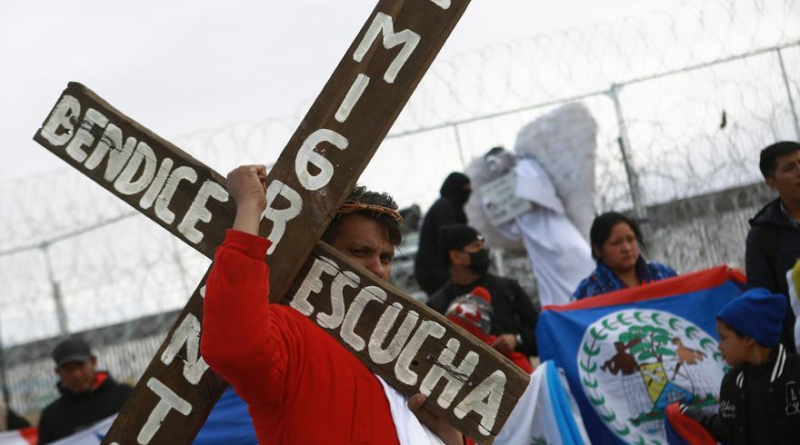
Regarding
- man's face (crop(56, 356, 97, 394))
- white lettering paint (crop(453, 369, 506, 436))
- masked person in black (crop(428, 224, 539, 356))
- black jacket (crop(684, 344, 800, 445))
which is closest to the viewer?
white lettering paint (crop(453, 369, 506, 436))

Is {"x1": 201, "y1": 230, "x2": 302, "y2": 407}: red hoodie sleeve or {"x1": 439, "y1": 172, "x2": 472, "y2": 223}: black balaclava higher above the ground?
{"x1": 439, "y1": 172, "x2": 472, "y2": 223}: black balaclava

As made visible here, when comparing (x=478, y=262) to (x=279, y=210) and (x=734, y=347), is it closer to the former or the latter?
(x=734, y=347)

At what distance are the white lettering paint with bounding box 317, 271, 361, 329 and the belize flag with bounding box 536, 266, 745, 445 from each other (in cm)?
273

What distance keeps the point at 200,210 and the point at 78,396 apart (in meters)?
4.28

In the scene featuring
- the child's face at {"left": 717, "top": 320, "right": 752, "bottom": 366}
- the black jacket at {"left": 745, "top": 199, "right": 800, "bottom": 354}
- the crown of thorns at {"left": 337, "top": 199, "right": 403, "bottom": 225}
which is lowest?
the crown of thorns at {"left": 337, "top": 199, "right": 403, "bottom": 225}

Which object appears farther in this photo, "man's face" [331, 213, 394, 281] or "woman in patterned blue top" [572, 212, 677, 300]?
"woman in patterned blue top" [572, 212, 677, 300]

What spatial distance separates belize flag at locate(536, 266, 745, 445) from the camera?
4.93 meters

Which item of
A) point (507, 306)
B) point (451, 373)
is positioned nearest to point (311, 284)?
point (451, 373)

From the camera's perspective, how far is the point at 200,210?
102 inches

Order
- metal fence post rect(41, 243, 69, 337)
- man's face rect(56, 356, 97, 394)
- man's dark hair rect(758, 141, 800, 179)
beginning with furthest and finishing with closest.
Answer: metal fence post rect(41, 243, 69, 337) < man's face rect(56, 356, 97, 394) < man's dark hair rect(758, 141, 800, 179)

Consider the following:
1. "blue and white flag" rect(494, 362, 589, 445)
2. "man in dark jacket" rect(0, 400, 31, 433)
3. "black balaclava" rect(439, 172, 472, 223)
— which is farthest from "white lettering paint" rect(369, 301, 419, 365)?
"black balaclava" rect(439, 172, 472, 223)

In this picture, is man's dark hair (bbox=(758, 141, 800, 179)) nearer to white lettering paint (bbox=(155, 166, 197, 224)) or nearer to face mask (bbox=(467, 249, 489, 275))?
face mask (bbox=(467, 249, 489, 275))

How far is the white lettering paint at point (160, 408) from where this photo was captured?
2.53 m

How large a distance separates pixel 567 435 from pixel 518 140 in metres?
3.97
